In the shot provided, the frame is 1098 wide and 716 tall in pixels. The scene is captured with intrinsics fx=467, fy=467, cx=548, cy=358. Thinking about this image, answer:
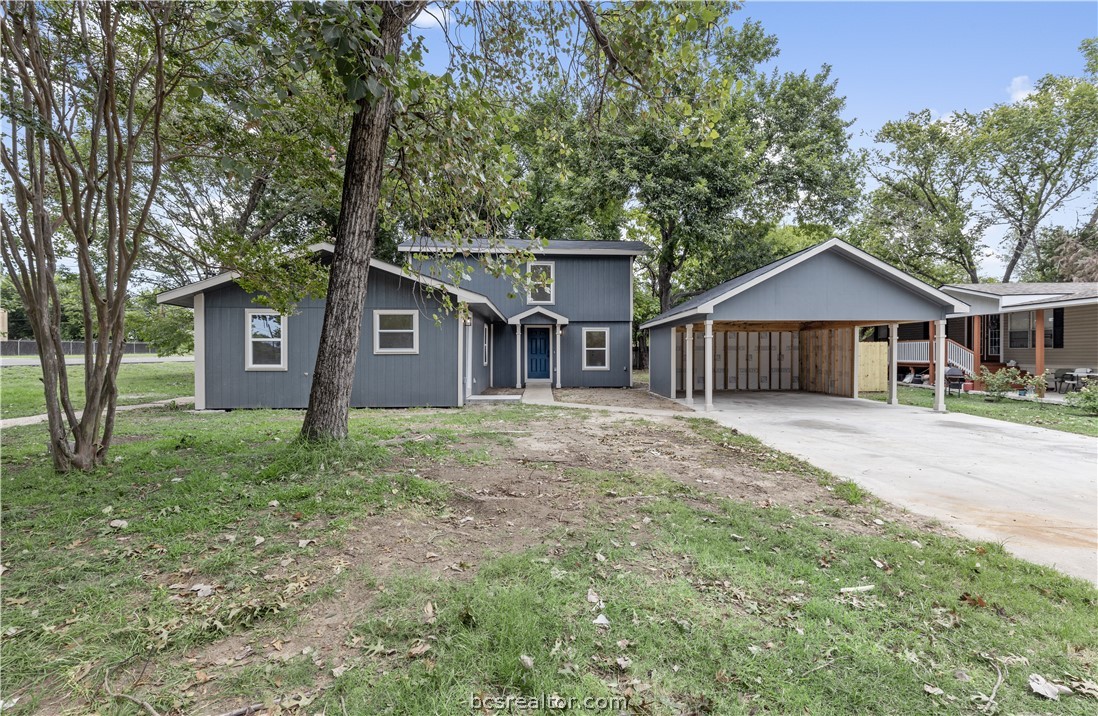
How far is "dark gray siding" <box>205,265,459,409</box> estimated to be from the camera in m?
10.5

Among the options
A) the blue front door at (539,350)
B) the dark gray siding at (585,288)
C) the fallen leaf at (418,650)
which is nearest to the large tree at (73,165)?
the fallen leaf at (418,650)

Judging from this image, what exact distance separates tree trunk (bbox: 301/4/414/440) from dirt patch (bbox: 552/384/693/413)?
7714 mm

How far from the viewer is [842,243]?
10.5 m

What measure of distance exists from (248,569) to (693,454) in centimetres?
509

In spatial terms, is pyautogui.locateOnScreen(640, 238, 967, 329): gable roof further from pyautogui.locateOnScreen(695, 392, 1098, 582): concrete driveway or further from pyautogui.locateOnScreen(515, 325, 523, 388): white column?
pyautogui.locateOnScreen(515, 325, 523, 388): white column

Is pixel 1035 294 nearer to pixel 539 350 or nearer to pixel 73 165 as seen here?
pixel 539 350

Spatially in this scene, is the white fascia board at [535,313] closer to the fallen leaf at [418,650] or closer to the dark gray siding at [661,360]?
the dark gray siding at [661,360]

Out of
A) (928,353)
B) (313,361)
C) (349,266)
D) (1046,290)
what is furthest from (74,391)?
(1046,290)

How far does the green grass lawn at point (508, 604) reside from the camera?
77.2 inches

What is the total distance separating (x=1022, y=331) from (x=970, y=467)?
15224mm

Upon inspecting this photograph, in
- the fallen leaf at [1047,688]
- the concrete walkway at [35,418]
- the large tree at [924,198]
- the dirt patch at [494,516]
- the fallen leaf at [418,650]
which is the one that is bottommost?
the fallen leaf at [1047,688]

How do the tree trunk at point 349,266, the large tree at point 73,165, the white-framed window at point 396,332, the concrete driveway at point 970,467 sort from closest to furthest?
the concrete driveway at point 970,467 < the large tree at point 73,165 < the tree trunk at point 349,266 < the white-framed window at point 396,332

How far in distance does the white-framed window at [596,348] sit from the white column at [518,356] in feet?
7.52

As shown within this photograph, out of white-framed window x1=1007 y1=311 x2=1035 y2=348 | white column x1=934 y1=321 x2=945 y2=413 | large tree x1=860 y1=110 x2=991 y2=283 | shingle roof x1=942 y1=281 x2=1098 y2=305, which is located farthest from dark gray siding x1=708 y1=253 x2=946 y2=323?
large tree x1=860 y1=110 x2=991 y2=283
